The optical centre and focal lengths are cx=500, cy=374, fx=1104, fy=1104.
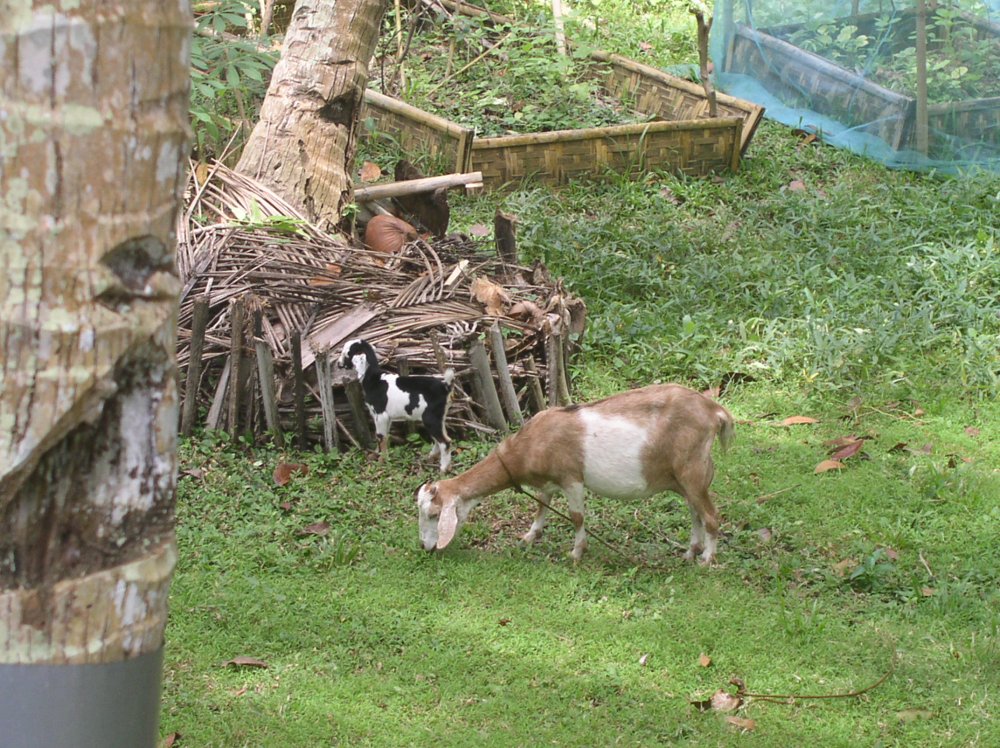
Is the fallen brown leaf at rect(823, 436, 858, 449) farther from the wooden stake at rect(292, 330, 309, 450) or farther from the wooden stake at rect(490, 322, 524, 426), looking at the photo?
the wooden stake at rect(292, 330, 309, 450)

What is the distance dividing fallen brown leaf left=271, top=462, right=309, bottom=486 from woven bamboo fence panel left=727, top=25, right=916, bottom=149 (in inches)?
314

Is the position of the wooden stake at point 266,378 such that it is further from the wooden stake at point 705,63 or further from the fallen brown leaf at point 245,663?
the wooden stake at point 705,63

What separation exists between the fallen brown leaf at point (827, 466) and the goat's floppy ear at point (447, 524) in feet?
7.31

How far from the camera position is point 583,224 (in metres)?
9.77

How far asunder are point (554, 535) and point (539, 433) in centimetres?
65

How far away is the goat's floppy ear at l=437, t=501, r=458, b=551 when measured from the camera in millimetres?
5227

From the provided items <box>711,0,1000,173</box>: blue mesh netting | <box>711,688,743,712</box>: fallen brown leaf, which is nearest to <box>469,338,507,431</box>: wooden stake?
<box>711,688,743,712</box>: fallen brown leaf

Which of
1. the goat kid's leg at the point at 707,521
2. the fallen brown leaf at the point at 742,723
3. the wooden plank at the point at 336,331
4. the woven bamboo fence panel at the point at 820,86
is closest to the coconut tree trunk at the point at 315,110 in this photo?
the wooden plank at the point at 336,331

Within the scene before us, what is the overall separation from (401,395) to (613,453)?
1.45 metres

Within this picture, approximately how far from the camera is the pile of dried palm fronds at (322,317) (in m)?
6.40

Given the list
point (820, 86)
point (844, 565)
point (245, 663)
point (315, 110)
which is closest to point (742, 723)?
point (844, 565)

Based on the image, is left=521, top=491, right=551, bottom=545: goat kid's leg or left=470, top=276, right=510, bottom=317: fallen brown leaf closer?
left=521, top=491, right=551, bottom=545: goat kid's leg

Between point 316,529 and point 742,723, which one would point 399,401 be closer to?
point 316,529

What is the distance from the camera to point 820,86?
12289mm
